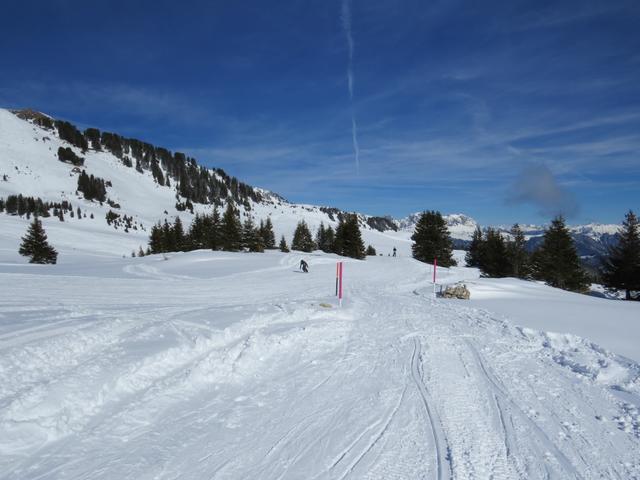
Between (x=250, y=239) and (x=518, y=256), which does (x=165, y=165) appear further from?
(x=518, y=256)

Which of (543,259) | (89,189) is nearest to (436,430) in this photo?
(543,259)

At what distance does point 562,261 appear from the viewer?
37.3 meters

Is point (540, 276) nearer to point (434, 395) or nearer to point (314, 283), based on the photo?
point (314, 283)

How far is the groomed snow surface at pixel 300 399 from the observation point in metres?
3.93

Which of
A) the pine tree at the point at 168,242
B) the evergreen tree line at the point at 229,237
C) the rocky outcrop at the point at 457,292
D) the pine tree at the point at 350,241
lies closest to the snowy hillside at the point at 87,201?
the pine tree at the point at 168,242

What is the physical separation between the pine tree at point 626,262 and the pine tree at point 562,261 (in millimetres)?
2194

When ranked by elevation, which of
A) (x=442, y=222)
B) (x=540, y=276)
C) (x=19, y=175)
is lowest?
(x=540, y=276)

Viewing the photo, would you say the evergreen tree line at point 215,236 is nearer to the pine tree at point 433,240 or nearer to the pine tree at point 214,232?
the pine tree at point 214,232

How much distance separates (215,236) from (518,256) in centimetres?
4392

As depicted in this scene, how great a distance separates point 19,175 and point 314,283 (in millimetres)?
143198

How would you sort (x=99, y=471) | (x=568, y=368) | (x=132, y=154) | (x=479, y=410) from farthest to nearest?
(x=132, y=154) < (x=568, y=368) < (x=479, y=410) < (x=99, y=471)

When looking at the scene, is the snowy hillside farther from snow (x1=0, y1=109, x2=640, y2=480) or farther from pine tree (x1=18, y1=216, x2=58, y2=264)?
snow (x1=0, y1=109, x2=640, y2=480)

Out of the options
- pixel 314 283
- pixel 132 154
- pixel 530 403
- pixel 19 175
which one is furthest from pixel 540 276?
pixel 132 154

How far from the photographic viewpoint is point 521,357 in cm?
768
